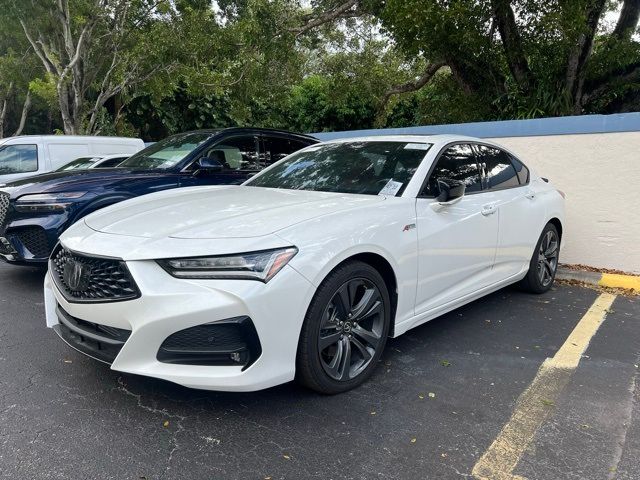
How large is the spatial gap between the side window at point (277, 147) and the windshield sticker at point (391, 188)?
10.9ft

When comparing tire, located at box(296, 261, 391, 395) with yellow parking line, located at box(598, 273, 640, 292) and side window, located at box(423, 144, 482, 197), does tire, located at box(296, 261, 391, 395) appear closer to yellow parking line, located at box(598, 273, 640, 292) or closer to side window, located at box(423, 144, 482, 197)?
side window, located at box(423, 144, 482, 197)

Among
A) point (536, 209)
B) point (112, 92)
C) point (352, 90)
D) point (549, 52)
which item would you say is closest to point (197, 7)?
point (112, 92)

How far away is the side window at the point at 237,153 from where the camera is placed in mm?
6215

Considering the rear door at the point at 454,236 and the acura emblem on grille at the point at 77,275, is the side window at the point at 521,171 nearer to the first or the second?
the rear door at the point at 454,236

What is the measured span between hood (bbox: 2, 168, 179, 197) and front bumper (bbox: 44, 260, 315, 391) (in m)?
2.89

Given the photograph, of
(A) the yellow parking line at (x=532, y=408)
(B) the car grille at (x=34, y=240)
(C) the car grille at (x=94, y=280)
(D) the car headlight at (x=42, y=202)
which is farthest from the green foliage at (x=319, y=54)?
(C) the car grille at (x=94, y=280)

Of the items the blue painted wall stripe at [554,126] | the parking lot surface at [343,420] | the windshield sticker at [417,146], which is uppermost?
the blue painted wall stripe at [554,126]

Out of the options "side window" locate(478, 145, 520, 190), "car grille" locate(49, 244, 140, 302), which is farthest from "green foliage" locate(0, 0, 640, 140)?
"car grille" locate(49, 244, 140, 302)

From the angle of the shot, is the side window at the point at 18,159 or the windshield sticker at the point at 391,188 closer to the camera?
the windshield sticker at the point at 391,188

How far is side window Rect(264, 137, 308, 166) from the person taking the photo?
6668mm

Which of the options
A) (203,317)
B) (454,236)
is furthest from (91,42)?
(203,317)

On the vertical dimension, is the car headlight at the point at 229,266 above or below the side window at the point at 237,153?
below

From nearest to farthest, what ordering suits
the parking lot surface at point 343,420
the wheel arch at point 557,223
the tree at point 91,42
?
the parking lot surface at point 343,420, the wheel arch at point 557,223, the tree at point 91,42

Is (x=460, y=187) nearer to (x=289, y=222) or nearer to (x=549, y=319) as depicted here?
(x=289, y=222)
